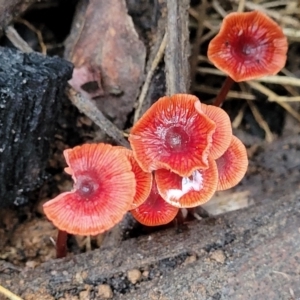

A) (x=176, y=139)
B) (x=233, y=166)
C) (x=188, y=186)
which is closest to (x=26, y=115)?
(x=176, y=139)

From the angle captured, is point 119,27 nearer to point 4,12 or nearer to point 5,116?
point 4,12

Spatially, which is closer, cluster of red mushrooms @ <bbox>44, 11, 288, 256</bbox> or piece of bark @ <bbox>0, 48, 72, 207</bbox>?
cluster of red mushrooms @ <bbox>44, 11, 288, 256</bbox>

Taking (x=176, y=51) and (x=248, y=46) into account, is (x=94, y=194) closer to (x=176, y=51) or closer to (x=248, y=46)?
(x=176, y=51)

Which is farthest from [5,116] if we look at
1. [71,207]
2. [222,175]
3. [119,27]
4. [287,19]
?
[287,19]

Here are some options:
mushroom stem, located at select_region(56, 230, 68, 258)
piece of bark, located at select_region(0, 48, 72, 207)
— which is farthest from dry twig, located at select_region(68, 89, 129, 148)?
mushroom stem, located at select_region(56, 230, 68, 258)

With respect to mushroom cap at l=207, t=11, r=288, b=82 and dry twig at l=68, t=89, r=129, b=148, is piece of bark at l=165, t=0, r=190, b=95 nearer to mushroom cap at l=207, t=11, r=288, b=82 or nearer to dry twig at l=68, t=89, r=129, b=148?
mushroom cap at l=207, t=11, r=288, b=82
